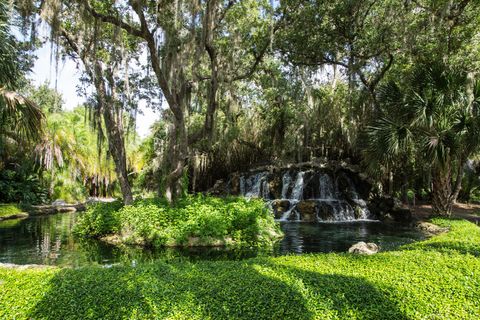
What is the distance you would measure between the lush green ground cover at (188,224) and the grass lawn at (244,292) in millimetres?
4810

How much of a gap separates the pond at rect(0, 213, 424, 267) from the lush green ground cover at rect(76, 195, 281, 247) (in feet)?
1.50

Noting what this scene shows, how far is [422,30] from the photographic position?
13633 millimetres

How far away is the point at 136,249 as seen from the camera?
31.3ft

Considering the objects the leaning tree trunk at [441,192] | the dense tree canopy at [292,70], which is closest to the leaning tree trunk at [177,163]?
the dense tree canopy at [292,70]

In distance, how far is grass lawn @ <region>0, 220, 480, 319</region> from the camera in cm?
401

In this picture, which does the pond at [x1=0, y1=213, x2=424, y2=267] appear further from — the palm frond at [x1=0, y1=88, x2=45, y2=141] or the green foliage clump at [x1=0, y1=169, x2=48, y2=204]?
the green foliage clump at [x1=0, y1=169, x2=48, y2=204]

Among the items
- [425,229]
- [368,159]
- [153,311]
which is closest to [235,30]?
[368,159]

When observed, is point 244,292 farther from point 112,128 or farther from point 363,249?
point 112,128

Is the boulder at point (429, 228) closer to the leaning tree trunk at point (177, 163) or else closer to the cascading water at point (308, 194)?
the cascading water at point (308, 194)

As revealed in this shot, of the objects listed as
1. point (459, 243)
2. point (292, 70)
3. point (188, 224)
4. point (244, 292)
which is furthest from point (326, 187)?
point (244, 292)

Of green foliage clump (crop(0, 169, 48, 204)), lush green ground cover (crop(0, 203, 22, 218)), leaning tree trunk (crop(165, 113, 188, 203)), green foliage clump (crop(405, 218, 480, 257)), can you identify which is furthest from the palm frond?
green foliage clump (crop(0, 169, 48, 204))

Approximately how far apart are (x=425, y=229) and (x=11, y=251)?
40.4 feet

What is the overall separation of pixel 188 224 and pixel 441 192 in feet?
28.7

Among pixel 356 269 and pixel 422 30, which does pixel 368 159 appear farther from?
pixel 356 269
